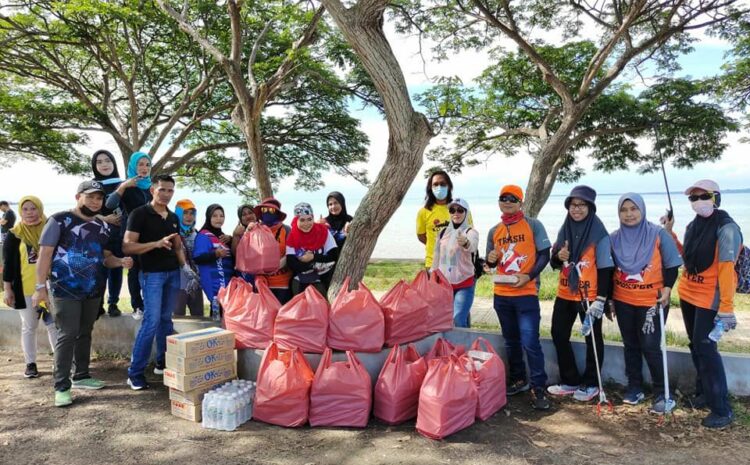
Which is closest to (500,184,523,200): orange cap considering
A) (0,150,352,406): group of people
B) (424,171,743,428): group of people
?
A: (424,171,743,428): group of people

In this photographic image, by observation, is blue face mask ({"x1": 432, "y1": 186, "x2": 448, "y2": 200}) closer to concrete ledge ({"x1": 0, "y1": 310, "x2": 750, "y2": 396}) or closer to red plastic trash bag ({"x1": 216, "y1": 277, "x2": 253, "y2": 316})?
concrete ledge ({"x1": 0, "y1": 310, "x2": 750, "y2": 396})

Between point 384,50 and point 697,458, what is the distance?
359 cm

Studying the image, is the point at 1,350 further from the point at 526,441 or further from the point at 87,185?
the point at 526,441

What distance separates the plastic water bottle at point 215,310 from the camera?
4.45m

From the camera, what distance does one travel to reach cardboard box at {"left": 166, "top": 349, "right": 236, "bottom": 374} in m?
3.23

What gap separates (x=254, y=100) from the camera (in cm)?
836

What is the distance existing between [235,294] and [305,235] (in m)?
0.79

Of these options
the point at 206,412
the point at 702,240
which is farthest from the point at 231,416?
the point at 702,240

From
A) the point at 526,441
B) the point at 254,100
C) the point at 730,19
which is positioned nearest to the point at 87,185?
the point at 526,441

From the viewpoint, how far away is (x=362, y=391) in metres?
3.11

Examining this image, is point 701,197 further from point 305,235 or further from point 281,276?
point 281,276

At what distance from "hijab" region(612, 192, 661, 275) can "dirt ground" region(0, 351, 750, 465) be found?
102 centimetres

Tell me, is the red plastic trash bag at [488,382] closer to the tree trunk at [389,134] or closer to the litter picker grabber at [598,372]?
the litter picker grabber at [598,372]

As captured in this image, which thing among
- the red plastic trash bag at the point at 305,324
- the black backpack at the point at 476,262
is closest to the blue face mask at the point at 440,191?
the black backpack at the point at 476,262
